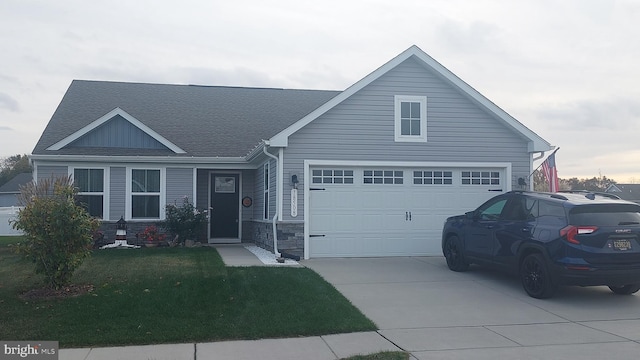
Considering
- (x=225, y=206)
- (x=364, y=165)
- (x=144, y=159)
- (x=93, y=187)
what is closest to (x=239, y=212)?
(x=225, y=206)

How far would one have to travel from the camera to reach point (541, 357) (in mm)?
6551

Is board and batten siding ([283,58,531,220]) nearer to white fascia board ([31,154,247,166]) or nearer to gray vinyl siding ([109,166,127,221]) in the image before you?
white fascia board ([31,154,247,166])

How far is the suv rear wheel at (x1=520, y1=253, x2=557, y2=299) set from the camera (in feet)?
30.7

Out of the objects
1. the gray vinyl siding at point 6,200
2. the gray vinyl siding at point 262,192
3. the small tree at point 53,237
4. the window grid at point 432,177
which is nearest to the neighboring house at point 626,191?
the window grid at point 432,177

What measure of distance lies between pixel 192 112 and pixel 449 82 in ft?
33.1

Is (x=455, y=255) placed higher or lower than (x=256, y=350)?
higher

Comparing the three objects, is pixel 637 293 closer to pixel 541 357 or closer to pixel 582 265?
pixel 582 265

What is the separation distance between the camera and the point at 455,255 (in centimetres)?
1227

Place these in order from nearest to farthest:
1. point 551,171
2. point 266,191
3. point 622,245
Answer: point 622,245 → point 551,171 → point 266,191

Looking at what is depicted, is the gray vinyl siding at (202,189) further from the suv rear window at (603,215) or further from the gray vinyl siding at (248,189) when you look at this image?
the suv rear window at (603,215)

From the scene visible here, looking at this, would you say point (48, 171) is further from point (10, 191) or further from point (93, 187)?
point (10, 191)

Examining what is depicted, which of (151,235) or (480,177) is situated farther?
(151,235)

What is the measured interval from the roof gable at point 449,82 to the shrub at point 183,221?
4.61 metres

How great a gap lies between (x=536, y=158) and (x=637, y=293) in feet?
18.3
